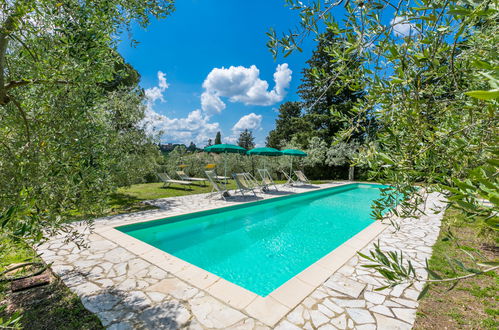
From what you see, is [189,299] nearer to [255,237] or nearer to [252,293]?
[252,293]

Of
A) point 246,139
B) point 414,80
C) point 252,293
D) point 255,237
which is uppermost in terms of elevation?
point 246,139

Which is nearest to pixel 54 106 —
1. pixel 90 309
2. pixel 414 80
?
pixel 90 309

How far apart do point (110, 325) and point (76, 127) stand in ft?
7.69

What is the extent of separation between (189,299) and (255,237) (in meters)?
4.33

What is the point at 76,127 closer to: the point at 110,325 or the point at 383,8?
the point at 110,325

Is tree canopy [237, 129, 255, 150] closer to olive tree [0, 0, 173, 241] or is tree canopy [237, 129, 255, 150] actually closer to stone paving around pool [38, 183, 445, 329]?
stone paving around pool [38, 183, 445, 329]

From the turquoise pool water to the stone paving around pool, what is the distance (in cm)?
157

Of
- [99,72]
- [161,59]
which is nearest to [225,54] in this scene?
[161,59]

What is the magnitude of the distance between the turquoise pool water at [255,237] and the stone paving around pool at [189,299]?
1.57m

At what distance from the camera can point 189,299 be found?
3336 mm

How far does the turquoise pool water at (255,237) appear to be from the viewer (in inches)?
217

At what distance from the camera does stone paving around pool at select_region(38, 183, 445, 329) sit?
2863mm

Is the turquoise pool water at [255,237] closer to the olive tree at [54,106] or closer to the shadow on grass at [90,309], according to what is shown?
the shadow on grass at [90,309]

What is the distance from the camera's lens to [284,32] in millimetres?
1898
